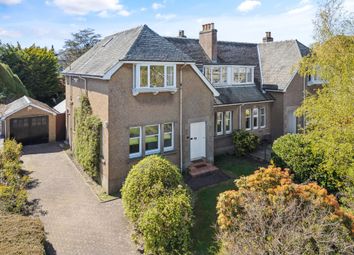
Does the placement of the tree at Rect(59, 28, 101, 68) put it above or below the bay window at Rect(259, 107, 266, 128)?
above

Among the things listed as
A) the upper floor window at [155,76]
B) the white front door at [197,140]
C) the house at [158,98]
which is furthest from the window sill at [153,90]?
the white front door at [197,140]

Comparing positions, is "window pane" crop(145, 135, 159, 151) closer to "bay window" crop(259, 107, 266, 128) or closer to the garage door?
"bay window" crop(259, 107, 266, 128)

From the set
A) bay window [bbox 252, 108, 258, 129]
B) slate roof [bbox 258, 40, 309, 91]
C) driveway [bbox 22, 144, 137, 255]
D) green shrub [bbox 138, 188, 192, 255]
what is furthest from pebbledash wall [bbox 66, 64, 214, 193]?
slate roof [bbox 258, 40, 309, 91]

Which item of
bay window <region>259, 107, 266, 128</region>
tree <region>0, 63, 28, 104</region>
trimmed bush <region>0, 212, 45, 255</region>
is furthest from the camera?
tree <region>0, 63, 28, 104</region>

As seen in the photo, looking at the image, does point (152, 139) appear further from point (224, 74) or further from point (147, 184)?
point (224, 74)

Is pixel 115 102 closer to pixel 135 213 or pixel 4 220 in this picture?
pixel 135 213
